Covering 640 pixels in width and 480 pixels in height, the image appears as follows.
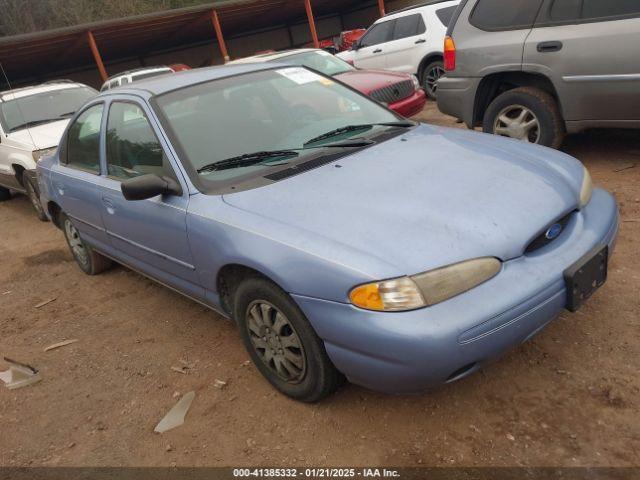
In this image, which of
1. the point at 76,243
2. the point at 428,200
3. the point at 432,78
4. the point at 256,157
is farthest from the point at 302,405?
the point at 432,78

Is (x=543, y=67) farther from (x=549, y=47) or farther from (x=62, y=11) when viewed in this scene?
(x=62, y=11)

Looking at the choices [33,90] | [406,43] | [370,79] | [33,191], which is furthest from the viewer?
[406,43]

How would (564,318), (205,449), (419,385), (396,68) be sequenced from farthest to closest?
1. (396,68)
2. (564,318)
3. (205,449)
4. (419,385)

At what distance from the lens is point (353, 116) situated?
336 centimetres

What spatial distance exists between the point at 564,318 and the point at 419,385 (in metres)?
1.25

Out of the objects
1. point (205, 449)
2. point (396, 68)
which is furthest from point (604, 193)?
point (396, 68)

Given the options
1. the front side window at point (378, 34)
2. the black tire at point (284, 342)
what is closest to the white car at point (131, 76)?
the front side window at point (378, 34)

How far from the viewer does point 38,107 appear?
7.64 meters

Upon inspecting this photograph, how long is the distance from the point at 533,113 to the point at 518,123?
18cm

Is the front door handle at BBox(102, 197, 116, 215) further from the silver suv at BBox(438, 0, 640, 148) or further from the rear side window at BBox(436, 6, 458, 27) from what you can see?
the rear side window at BBox(436, 6, 458, 27)

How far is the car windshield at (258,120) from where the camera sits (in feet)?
9.50

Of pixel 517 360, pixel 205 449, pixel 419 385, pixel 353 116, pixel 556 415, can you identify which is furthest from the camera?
pixel 353 116

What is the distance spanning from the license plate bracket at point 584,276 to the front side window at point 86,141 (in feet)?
10.1

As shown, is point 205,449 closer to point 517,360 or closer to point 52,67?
point 517,360
